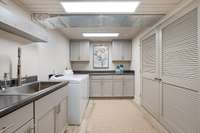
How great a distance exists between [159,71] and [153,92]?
638mm

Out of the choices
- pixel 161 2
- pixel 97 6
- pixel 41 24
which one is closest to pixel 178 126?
pixel 161 2

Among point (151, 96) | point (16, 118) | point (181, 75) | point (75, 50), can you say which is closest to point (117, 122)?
point (151, 96)

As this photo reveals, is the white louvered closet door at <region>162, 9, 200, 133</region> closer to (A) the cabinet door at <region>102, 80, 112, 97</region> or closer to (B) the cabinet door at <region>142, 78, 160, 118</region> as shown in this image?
(B) the cabinet door at <region>142, 78, 160, 118</region>

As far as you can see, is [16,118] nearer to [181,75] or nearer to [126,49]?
[181,75]

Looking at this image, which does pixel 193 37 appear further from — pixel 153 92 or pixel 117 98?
pixel 117 98

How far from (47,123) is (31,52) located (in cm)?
170

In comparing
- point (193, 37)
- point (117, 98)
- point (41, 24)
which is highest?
point (41, 24)

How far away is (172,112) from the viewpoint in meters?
3.25

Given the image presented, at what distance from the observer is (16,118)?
1.36 metres

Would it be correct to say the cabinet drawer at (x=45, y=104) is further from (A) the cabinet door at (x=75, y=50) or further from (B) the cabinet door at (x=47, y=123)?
(A) the cabinet door at (x=75, y=50)

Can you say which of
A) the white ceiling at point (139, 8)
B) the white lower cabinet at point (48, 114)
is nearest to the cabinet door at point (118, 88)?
the white ceiling at point (139, 8)

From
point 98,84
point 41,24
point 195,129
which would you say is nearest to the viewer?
point 195,129

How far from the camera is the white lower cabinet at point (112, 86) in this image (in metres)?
6.83

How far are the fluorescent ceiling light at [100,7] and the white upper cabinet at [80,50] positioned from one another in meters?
3.86
